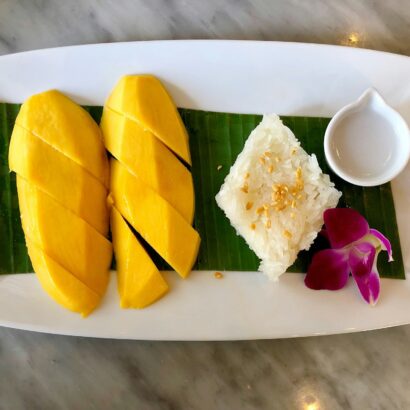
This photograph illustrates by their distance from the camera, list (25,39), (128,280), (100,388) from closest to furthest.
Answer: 1. (128,280)
2. (100,388)
3. (25,39)

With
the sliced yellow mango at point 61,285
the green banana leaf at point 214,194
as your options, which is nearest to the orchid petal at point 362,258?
the green banana leaf at point 214,194

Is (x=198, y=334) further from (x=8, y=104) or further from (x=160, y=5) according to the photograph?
(x=160, y=5)

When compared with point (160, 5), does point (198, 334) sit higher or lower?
lower

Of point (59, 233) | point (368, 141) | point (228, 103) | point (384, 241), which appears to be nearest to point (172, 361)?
point (59, 233)

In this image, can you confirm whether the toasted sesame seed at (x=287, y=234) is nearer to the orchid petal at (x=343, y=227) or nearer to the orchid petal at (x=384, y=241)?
the orchid petal at (x=343, y=227)

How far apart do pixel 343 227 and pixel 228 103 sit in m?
0.72

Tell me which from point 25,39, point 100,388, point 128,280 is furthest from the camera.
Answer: point 25,39

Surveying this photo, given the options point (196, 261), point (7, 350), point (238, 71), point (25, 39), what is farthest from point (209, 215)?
point (25, 39)

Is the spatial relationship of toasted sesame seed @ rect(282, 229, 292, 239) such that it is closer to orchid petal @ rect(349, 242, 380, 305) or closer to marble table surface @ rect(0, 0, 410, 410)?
orchid petal @ rect(349, 242, 380, 305)

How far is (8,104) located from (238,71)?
3.21 feet

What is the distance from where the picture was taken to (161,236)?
1818 mm

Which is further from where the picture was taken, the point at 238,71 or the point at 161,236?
the point at 238,71

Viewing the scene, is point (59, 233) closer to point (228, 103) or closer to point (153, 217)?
point (153, 217)

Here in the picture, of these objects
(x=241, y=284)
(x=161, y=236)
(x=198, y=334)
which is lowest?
(x=198, y=334)
